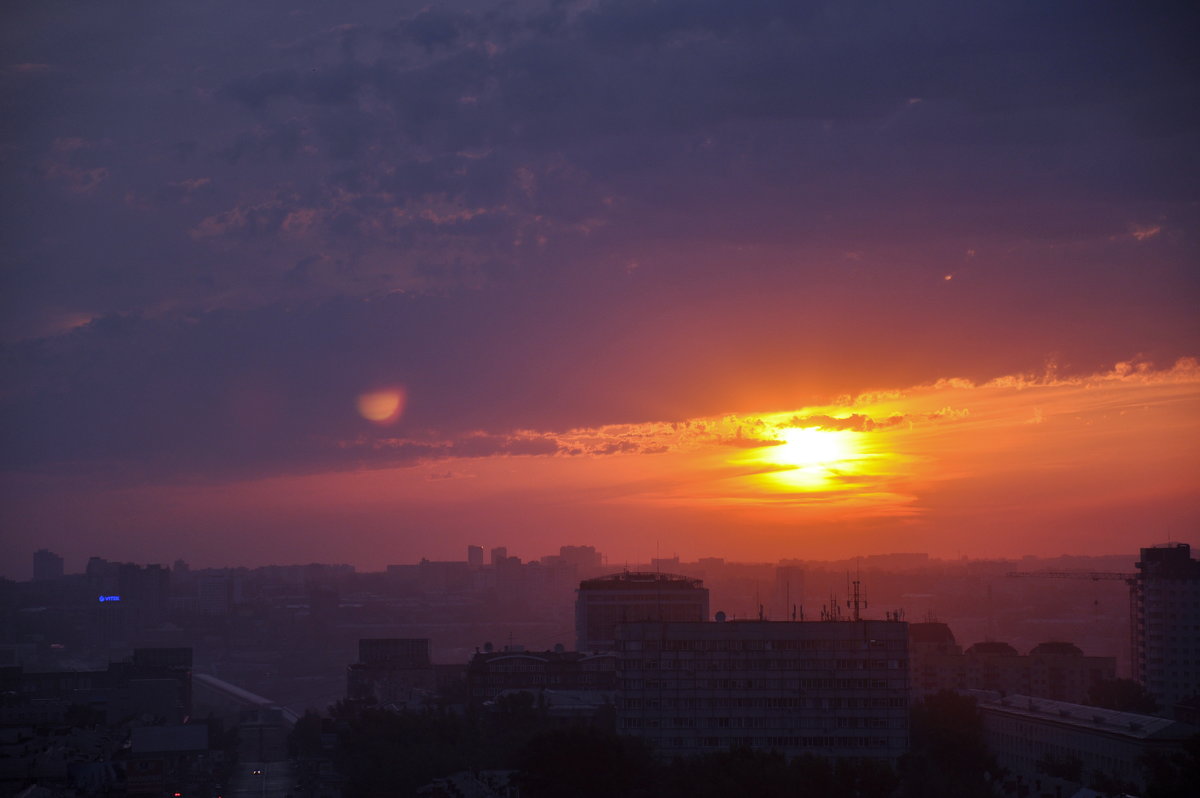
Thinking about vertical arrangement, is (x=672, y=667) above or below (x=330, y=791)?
above

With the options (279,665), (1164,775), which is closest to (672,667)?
(1164,775)

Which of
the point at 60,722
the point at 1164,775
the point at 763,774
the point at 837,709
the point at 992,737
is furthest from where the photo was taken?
the point at 60,722

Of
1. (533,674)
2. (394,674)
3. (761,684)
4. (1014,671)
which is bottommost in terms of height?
(394,674)

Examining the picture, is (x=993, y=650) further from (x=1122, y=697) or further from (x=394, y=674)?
(x=394, y=674)

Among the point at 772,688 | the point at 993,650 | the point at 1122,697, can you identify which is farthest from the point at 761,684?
the point at 993,650

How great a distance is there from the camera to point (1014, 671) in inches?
3319

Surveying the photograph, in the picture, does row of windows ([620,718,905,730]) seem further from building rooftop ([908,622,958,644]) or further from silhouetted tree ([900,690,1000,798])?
building rooftop ([908,622,958,644])

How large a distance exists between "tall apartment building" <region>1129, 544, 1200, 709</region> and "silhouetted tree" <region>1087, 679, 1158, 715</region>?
385 cm

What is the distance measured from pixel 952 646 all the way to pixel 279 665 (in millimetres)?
91322

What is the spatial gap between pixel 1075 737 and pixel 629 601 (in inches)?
1727

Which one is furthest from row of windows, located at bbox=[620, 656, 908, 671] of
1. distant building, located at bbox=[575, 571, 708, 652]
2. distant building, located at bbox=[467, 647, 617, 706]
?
distant building, located at bbox=[575, 571, 708, 652]

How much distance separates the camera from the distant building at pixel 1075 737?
50.6 metres

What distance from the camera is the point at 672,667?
4962 centimetres

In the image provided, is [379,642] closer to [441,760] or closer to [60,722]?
[60,722]
